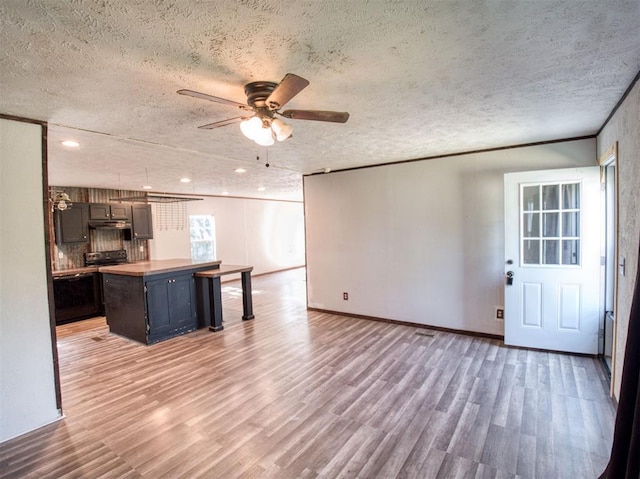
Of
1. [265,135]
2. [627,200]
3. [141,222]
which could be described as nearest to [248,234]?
[141,222]

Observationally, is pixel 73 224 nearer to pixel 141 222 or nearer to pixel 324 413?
pixel 141 222

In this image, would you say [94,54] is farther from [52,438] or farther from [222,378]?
[222,378]

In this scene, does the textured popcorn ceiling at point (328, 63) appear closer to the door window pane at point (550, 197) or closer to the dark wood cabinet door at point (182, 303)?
the door window pane at point (550, 197)

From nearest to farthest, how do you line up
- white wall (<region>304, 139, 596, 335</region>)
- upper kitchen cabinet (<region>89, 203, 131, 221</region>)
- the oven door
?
1. white wall (<region>304, 139, 596, 335</region>)
2. the oven door
3. upper kitchen cabinet (<region>89, 203, 131, 221</region>)

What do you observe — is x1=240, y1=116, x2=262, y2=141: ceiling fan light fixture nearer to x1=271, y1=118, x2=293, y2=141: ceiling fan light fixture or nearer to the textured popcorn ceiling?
x1=271, y1=118, x2=293, y2=141: ceiling fan light fixture

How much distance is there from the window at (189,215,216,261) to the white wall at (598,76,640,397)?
7.67m

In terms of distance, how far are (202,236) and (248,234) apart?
1453 mm

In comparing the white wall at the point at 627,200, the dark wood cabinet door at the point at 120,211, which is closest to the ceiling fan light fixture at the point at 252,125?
the white wall at the point at 627,200

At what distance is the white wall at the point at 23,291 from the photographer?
2.36 meters

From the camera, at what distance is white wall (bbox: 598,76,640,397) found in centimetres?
218

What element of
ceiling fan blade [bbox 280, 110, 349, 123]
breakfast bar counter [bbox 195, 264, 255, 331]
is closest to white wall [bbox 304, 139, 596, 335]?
breakfast bar counter [bbox 195, 264, 255, 331]

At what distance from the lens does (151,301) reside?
14.3 feet

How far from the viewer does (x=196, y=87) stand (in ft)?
6.68

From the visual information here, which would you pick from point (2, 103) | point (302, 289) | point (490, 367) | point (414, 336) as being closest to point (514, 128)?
point (490, 367)
